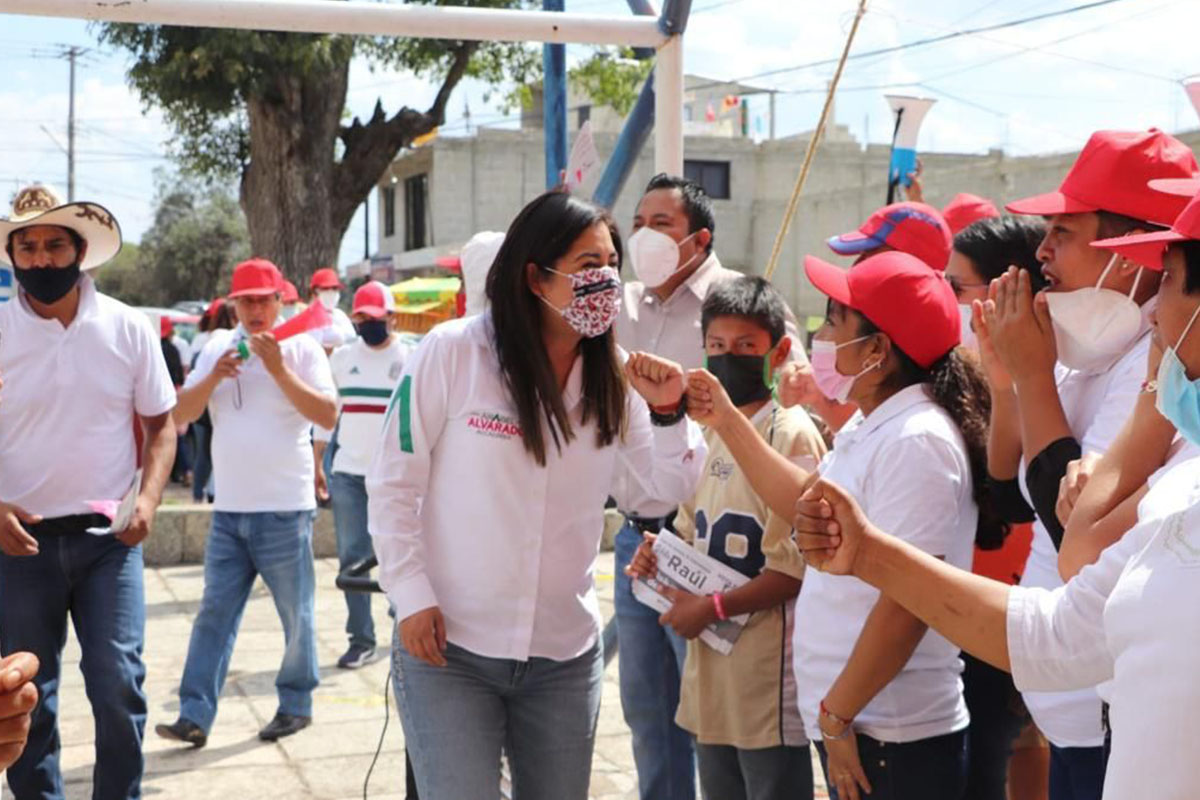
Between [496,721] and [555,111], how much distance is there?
3.07m

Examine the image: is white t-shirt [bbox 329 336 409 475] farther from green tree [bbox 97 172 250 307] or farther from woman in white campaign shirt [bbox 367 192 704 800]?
green tree [bbox 97 172 250 307]

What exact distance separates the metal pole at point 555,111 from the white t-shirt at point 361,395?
7.05 ft

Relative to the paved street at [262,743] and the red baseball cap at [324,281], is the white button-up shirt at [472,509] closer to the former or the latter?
the paved street at [262,743]

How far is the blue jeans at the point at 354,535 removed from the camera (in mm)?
7574

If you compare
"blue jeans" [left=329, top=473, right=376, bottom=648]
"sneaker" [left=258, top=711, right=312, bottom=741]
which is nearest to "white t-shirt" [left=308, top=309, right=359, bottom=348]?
"blue jeans" [left=329, top=473, right=376, bottom=648]

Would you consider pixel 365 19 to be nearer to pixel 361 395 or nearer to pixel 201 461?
pixel 361 395

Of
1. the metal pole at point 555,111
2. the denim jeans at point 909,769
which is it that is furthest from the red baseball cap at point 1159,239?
the metal pole at point 555,111

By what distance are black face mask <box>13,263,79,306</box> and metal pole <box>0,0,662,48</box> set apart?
86cm

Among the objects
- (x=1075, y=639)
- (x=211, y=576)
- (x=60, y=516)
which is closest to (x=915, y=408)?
(x=1075, y=639)

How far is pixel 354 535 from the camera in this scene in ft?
25.0

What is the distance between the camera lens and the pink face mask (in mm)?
3322

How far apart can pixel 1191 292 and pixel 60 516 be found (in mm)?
3773

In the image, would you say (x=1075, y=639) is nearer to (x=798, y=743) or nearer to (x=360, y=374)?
(x=798, y=743)

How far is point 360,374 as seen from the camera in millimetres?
7898
